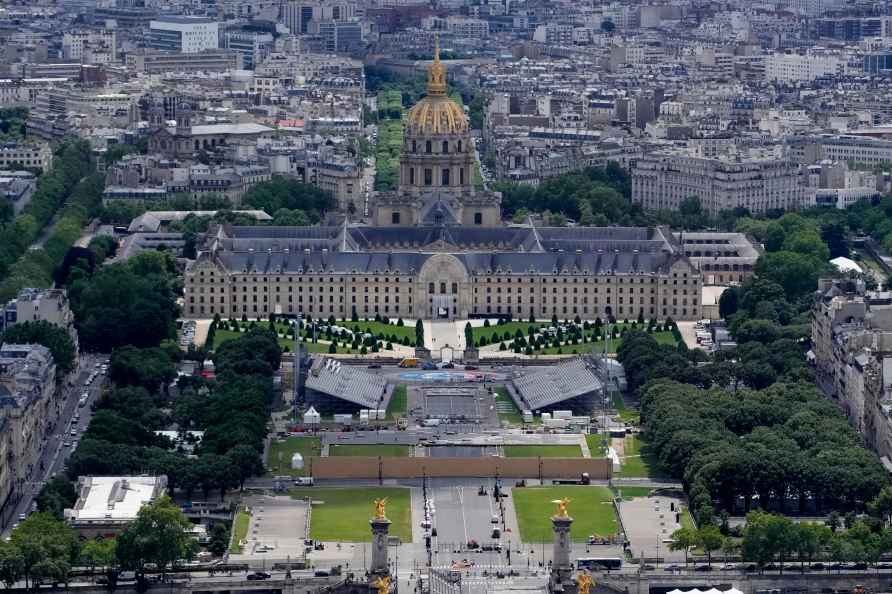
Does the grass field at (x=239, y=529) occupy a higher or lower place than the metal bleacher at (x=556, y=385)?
lower

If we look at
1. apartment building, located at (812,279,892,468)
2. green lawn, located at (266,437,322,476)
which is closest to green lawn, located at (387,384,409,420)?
green lawn, located at (266,437,322,476)

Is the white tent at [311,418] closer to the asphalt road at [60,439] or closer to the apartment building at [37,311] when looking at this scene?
the asphalt road at [60,439]

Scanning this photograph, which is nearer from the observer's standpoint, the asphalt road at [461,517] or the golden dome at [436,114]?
the asphalt road at [461,517]

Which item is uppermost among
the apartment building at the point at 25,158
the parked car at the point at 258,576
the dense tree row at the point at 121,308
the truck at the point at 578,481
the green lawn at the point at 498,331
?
the apartment building at the point at 25,158

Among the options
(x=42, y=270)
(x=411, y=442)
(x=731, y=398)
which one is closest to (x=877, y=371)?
(x=731, y=398)

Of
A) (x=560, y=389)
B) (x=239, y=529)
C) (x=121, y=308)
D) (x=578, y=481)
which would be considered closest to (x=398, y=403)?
(x=560, y=389)

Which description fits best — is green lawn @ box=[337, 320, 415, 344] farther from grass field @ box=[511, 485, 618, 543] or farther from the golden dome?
grass field @ box=[511, 485, 618, 543]

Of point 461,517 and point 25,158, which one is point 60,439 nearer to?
point 461,517

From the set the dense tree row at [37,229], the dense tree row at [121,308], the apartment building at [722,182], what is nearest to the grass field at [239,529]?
the dense tree row at [121,308]
